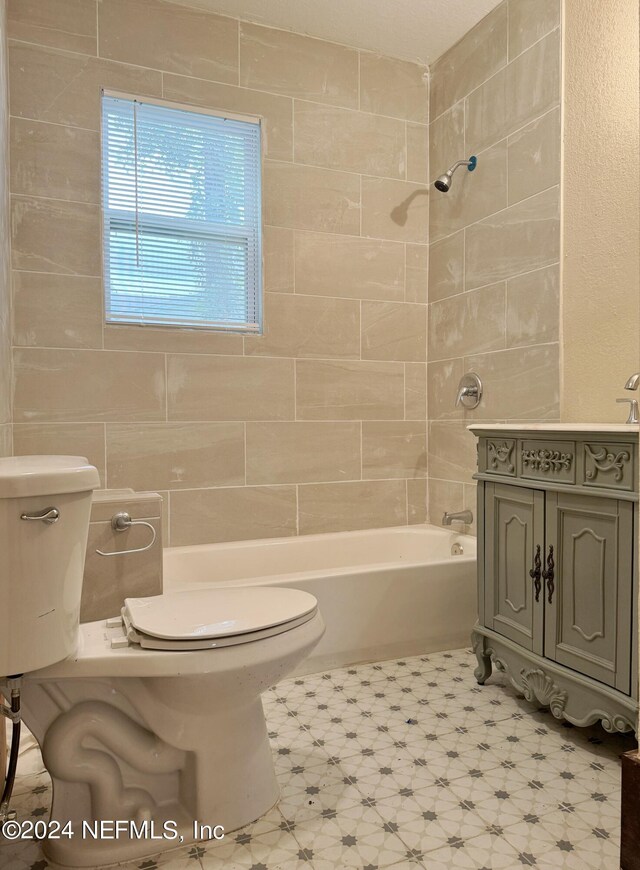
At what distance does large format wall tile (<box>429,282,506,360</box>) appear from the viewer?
2715 millimetres

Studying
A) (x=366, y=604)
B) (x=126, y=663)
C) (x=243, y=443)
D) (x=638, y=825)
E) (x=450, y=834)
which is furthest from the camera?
(x=243, y=443)

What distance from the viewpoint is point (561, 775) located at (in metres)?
1.63

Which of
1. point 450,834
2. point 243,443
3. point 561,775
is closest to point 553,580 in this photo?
point 561,775

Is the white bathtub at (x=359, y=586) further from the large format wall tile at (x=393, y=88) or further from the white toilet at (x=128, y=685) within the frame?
the large format wall tile at (x=393, y=88)

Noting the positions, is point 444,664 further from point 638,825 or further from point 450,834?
point 638,825

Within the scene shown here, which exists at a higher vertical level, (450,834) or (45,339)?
(45,339)

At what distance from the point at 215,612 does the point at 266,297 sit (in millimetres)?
1766

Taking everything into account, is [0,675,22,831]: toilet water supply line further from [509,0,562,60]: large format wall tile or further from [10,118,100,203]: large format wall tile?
[509,0,562,60]: large format wall tile

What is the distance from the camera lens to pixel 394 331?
10.3 ft

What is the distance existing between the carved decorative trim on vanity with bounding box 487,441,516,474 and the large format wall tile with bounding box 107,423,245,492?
3.89 feet

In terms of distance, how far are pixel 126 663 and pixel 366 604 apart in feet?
4.10

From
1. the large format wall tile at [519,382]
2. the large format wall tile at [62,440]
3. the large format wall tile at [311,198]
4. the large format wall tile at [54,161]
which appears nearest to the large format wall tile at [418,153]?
the large format wall tile at [311,198]

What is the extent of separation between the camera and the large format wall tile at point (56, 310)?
96.8 inches

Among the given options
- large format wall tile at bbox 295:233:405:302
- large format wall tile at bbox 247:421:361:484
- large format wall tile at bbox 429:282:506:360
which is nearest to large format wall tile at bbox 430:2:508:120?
large format wall tile at bbox 295:233:405:302
